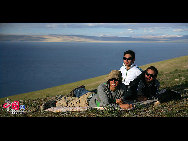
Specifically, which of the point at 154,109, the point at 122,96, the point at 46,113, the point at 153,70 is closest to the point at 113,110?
the point at 122,96

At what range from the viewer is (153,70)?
11.8 m

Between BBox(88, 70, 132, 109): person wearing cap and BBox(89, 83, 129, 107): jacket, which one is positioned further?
BBox(89, 83, 129, 107): jacket

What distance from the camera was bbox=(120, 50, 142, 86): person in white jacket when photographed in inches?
504

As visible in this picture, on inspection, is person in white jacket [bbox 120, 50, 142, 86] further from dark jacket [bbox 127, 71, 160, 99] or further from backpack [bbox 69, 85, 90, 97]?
backpack [bbox 69, 85, 90, 97]

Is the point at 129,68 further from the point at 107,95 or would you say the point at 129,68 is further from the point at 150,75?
the point at 107,95

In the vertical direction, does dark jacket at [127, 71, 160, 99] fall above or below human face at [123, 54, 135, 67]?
below

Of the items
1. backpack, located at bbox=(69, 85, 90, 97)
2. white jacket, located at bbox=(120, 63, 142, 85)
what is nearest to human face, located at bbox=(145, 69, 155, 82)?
white jacket, located at bbox=(120, 63, 142, 85)

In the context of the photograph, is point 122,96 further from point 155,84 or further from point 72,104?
point 72,104

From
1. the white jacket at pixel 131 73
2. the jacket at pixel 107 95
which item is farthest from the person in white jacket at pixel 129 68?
the jacket at pixel 107 95

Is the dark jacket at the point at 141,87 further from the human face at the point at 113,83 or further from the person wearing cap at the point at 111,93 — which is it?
the human face at the point at 113,83

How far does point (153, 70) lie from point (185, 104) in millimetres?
2873

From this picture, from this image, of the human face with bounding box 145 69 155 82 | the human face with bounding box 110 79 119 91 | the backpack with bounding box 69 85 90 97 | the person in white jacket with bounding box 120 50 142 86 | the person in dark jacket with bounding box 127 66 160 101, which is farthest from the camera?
the backpack with bounding box 69 85 90 97

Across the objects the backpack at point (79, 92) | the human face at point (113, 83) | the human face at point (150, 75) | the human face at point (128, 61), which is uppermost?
the human face at point (128, 61)

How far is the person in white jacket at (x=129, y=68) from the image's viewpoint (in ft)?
42.0
